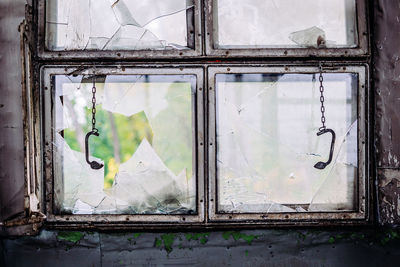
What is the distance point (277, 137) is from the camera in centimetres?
181

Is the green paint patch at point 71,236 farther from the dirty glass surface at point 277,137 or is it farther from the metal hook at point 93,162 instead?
the dirty glass surface at point 277,137

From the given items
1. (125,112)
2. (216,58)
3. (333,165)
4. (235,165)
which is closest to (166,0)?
(216,58)

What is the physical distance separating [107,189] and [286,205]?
89 cm

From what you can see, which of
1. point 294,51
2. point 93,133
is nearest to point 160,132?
point 93,133

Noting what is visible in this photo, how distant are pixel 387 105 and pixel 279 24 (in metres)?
0.65

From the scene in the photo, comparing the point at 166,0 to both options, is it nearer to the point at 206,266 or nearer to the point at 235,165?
the point at 235,165

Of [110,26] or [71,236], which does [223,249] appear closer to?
[71,236]

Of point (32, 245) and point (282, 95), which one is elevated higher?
point (282, 95)

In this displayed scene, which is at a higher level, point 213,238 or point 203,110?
point 203,110

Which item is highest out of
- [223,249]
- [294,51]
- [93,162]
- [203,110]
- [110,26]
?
[110,26]

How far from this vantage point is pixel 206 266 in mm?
1827

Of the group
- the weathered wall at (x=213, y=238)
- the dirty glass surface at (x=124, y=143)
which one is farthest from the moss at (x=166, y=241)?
the dirty glass surface at (x=124, y=143)

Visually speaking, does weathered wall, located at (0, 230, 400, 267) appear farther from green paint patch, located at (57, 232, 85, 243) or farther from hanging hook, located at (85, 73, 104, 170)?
hanging hook, located at (85, 73, 104, 170)

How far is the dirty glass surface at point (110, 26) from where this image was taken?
1.81 m
